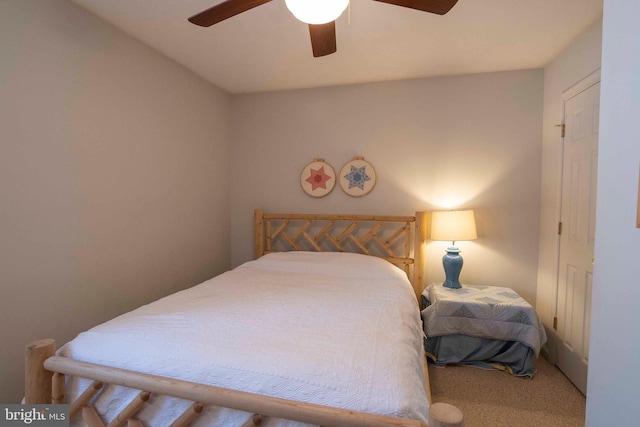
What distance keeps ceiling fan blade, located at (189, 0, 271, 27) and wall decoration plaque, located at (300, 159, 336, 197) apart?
5.89ft

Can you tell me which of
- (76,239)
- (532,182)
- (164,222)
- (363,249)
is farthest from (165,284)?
(532,182)

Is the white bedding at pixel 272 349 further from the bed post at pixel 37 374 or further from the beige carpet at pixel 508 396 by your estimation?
the beige carpet at pixel 508 396

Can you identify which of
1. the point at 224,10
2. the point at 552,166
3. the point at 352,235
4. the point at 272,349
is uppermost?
the point at 224,10

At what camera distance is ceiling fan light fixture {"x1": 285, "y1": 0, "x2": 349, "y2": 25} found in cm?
109

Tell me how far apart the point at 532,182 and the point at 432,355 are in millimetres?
1720

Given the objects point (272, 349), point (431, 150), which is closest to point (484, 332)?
point (431, 150)

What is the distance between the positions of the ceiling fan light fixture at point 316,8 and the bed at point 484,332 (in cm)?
206

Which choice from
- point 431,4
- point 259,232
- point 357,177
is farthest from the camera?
point 259,232

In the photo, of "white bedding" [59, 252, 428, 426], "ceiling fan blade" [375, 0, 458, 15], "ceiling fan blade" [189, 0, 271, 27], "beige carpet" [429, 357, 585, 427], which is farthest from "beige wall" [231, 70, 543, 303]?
"ceiling fan blade" [189, 0, 271, 27]

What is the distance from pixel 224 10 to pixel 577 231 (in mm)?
2540

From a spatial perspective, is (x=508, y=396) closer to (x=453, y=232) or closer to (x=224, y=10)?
(x=453, y=232)

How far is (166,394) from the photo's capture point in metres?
1.01

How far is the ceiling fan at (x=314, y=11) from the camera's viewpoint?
1110 mm

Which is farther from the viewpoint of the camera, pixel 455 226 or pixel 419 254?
pixel 419 254
